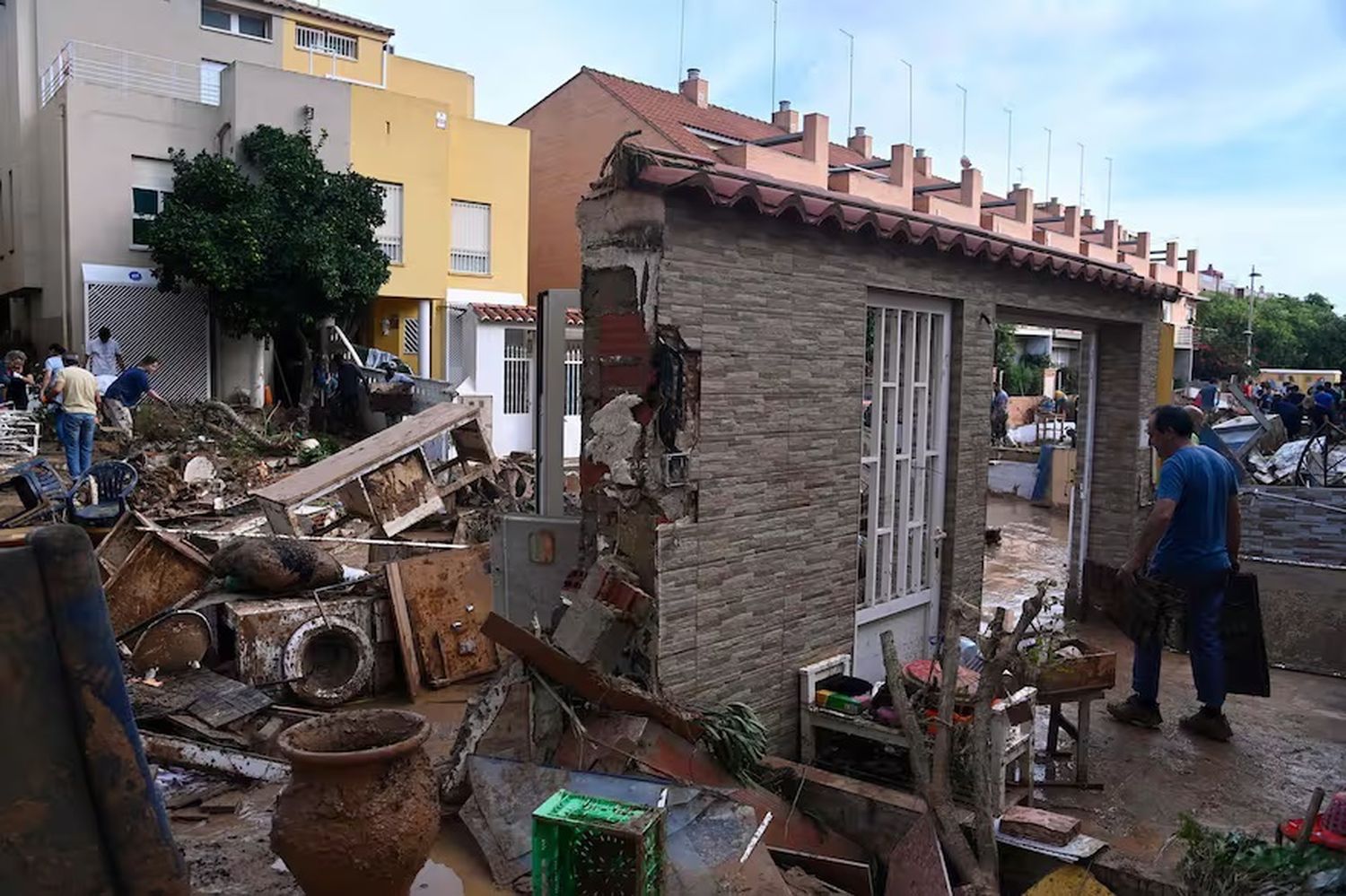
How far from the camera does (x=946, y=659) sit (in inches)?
180

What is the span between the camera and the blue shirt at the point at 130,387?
14.8m

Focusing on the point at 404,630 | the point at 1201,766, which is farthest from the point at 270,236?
the point at 1201,766

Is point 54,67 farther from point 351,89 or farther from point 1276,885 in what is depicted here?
point 1276,885

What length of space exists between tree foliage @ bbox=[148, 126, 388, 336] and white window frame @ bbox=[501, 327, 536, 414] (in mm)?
2751

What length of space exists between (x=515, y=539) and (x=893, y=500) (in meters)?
2.56

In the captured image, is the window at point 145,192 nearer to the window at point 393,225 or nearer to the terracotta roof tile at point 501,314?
the window at point 393,225

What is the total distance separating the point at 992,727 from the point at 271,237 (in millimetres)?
15977

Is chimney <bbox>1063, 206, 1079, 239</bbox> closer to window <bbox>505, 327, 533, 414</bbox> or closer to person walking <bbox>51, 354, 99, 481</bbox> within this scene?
window <bbox>505, 327, 533, 414</bbox>

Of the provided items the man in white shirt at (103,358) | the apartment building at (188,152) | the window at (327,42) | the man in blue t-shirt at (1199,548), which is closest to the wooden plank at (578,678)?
the man in blue t-shirt at (1199,548)

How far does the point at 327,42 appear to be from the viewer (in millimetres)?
25703

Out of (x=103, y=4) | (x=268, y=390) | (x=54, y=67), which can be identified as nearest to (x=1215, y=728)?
(x=268, y=390)

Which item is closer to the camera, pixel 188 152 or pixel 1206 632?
pixel 1206 632

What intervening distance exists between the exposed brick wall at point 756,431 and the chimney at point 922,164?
33.5 metres

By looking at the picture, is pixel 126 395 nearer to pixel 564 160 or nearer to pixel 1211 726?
pixel 564 160
